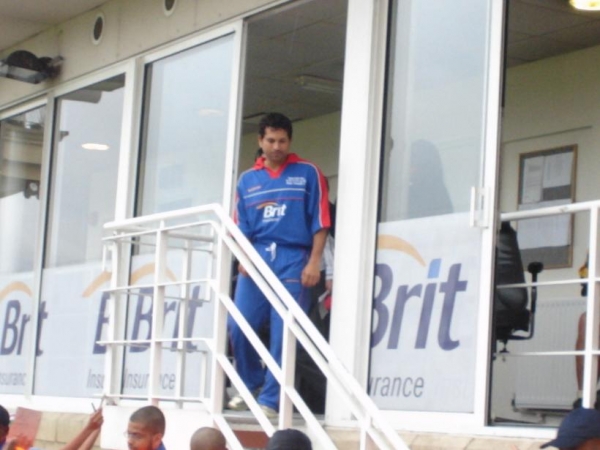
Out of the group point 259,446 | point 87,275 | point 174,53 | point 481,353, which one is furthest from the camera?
point 87,275

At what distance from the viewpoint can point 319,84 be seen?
10.9m

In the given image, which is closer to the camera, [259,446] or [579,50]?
[259,446]

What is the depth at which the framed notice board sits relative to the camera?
9.67 meters

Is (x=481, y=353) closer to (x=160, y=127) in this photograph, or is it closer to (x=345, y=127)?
(x=345, y=127)

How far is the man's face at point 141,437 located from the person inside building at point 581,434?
2.23m

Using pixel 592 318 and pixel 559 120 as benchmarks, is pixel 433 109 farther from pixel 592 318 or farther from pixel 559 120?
pixel 559 120

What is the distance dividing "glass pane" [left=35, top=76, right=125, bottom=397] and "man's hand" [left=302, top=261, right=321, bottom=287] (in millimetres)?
2760

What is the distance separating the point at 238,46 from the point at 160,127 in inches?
45.0

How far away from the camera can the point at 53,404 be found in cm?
954

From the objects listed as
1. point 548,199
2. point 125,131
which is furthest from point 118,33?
point 548,199

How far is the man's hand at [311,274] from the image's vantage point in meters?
6.84

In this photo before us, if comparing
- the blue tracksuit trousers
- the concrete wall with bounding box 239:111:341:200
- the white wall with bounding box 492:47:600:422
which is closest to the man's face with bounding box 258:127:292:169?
the blue tracksuit trousers

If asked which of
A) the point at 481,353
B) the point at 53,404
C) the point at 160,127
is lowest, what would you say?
the point at 53,404

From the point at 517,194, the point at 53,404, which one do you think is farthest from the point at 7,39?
the point at 517,194
